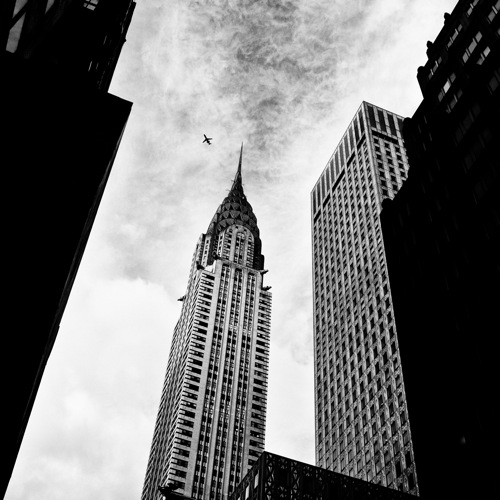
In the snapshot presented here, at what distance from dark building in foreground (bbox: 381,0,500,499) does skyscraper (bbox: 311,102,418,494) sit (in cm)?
3268

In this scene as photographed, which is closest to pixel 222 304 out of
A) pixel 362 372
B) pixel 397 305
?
pixel 362 372

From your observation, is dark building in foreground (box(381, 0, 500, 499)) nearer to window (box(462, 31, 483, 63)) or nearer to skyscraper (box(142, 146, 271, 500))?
window (box(462, 31, 483, 63))

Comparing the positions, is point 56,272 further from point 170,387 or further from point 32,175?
point 170,387

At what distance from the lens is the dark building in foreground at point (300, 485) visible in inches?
2248

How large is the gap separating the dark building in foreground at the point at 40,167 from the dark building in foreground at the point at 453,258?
85.8 feet

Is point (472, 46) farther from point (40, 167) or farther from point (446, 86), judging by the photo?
point (40, 167)

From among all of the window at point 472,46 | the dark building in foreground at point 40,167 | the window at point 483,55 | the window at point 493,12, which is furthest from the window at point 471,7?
the dark building in foreground at point 40,167

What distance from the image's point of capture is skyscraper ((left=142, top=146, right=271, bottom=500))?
120438 millimetres

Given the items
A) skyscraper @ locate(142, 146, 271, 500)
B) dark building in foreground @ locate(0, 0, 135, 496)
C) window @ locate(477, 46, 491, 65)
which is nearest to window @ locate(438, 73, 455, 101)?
window @ locate(477, 46, 491, 65)

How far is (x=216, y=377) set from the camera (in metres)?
140

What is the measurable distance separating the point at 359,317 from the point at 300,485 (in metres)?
46.1

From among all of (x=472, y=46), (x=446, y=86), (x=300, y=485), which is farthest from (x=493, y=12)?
(x=300, y=485)

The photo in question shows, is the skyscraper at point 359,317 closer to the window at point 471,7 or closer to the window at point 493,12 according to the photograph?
the window at point 471,7

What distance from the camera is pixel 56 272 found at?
2534 cm
